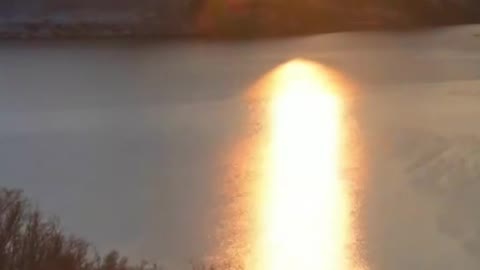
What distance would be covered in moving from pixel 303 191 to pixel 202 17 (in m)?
7.49

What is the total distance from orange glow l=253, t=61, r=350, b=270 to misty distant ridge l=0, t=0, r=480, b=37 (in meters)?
4.33

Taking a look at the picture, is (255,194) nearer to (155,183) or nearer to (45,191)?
(155,183)

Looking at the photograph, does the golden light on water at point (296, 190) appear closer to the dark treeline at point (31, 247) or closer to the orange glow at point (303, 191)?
the orange glow at point (303, 191)

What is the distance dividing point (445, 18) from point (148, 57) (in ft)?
16.8

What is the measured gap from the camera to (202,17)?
12.8 meters

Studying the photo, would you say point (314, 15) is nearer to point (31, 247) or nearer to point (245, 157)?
point (245, 157)

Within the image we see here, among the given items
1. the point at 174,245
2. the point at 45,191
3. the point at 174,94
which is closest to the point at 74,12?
the point at 174,94

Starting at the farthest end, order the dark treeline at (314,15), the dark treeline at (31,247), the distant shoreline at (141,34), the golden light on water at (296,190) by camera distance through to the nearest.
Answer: the dark treeline at (314,15), the distant shoreline at (141,34), the golden light on water at (296,190), the dark treeline at (31,247)

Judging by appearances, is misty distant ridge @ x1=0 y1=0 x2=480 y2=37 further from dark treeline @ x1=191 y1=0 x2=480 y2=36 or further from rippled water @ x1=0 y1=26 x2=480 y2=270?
rippled water @ x1=0 y1=26 x2=480 y2=270

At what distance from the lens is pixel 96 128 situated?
708cm

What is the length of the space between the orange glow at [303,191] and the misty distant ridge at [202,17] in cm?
433

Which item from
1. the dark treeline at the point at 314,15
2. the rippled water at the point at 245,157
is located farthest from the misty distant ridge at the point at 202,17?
the rippled water at the point at 245,157

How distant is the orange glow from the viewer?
4598 mm

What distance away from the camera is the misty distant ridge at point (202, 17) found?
1266 centimetres
